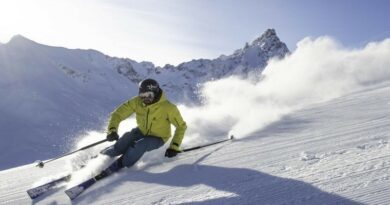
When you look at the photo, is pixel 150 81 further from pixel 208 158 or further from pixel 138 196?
pixel 138 196

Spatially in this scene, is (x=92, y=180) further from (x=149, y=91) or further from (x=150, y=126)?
(x=149, y=91)

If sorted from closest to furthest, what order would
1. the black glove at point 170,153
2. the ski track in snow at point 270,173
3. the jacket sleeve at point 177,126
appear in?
the ski track in snow at point 270,173, the black glove at point 170,153, the jacket sleeve at point 177,126

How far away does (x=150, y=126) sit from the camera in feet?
20.9

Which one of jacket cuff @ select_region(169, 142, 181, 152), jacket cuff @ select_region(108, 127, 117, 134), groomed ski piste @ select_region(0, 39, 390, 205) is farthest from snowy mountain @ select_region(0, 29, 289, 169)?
jacket cuff @ select_region(169, 142, 181, 152)

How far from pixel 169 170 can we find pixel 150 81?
4.48ft

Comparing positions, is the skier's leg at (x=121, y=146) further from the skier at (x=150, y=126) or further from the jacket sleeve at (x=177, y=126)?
the jacket sleeve at (x=177, y=126)

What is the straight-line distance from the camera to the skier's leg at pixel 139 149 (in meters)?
5.91

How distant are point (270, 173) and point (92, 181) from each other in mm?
1965

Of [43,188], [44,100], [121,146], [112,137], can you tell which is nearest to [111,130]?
[112,137]

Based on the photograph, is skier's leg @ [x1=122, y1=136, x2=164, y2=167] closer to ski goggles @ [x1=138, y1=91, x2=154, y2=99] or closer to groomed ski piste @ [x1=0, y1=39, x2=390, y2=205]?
groomed ski piste @ [x1=0, y1=39, x2=390, y2=205]

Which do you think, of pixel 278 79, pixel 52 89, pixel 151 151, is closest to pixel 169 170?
pixel 151 151

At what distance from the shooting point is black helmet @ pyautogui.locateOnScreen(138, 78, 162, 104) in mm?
6207

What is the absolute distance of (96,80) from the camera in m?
189

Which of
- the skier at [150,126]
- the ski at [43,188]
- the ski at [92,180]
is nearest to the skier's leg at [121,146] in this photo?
the skier at [150,126]
